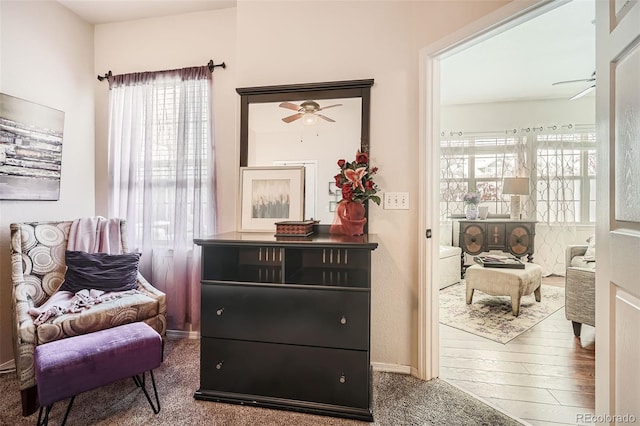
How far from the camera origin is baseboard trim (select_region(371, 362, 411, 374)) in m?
2.11

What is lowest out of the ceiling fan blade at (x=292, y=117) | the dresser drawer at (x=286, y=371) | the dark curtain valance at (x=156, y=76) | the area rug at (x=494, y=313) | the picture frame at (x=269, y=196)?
the area rug at (x=494, y=313)

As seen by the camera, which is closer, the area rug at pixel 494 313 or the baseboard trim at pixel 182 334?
the baseboard trim at pixel 182 334

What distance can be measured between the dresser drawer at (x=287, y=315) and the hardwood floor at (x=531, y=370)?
936 millimetres

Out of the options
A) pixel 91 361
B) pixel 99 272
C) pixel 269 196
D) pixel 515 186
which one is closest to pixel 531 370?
pixel 269 196

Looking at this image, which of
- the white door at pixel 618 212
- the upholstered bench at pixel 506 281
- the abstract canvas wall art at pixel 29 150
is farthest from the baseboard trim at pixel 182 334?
the upholstered bench at pixel 506 281

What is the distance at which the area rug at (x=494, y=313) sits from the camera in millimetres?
2780

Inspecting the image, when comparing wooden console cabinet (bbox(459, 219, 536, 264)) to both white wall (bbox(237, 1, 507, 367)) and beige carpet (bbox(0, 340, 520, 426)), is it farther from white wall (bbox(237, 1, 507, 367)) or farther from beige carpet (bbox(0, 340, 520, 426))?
beige carpet (bbox(0, 340, 520, 426))

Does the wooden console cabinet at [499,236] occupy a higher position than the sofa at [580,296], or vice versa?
the wooden console cabinet at [499,236]

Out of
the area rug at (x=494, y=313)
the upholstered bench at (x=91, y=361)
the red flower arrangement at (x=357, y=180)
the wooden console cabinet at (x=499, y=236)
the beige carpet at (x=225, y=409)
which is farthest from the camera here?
the wooden console cabinet at (x=499, y=236)

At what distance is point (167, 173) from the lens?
266 centimetres

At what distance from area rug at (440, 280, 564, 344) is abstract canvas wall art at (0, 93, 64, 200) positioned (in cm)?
362

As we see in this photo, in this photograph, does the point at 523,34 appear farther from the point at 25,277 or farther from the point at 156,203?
the point at 25,277

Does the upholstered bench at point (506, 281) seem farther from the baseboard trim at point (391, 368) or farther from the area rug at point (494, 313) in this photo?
the baseboard trim at point (391, 368)

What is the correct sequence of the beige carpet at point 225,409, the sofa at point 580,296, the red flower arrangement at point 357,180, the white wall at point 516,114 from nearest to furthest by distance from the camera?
the beige carpet at point 225,409, the red flower arrangement at point 357,180, the sofa at point 580,296, the white wall at point 516,114
